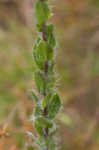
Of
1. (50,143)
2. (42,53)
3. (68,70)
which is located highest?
(68,70)

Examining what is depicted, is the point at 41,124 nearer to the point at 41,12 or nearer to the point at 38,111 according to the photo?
the point at 38,111

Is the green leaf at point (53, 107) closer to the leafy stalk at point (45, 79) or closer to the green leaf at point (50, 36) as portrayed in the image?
the leafy stalk at point (45, 79)

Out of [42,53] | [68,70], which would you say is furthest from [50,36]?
[68,70]

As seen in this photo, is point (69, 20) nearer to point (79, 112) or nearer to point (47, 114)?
point (79, 112)

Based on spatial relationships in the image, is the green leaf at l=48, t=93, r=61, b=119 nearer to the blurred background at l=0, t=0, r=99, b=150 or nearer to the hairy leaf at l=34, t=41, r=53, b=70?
the hairy leaf at l=34, t=41, r=53, b=70

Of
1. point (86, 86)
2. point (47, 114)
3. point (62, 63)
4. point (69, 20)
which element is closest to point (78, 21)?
point (69, 20)

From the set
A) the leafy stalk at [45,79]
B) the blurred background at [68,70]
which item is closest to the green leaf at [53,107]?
the leafy stalk at [45,79]

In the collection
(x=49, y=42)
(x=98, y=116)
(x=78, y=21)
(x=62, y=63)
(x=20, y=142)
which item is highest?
(x=78, y=21)
